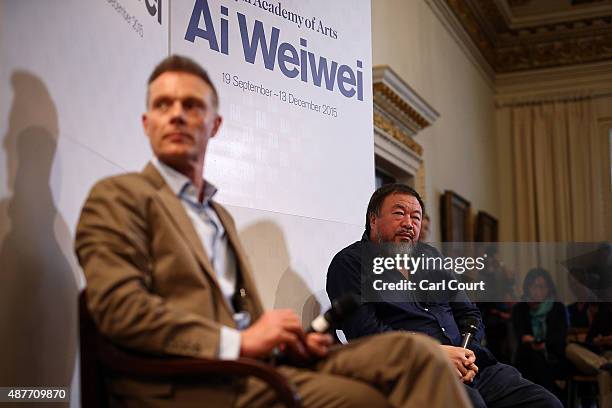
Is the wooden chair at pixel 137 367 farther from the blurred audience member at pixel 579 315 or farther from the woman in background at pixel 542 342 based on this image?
the blurred audience member at pixel 579 315

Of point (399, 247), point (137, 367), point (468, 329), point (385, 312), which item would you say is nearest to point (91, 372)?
point (137, 367)

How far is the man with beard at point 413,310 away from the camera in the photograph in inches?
146

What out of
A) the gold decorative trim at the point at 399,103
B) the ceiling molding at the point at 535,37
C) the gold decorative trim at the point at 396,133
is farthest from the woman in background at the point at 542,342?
the ceiling molding at the point at 535,37

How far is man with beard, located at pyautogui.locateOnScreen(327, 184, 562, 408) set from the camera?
3715mm

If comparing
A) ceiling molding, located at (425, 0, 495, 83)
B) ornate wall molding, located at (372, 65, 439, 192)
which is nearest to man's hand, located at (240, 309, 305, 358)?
ornate wall molding, located at (372, 65, 439, 192)

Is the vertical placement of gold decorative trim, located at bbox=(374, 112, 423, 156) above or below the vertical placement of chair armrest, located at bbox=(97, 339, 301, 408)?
above

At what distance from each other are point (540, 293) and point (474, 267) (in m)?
1.83

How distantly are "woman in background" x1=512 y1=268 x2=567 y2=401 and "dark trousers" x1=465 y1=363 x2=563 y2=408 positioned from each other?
300 centimetres

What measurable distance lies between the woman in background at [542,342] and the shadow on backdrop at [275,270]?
10.5 feet

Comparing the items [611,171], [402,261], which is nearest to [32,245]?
→ [402,261]

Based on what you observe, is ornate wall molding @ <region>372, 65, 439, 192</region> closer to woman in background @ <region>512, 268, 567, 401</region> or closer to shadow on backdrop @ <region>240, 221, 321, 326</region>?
woman in background @ <region>512, 268, 567, 401</region>

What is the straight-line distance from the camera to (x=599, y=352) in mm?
6578

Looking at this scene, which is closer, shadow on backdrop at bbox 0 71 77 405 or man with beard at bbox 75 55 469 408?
man with beard at bbox 75 55 469 408

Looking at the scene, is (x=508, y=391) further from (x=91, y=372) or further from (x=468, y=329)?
(x=91, y=372)
